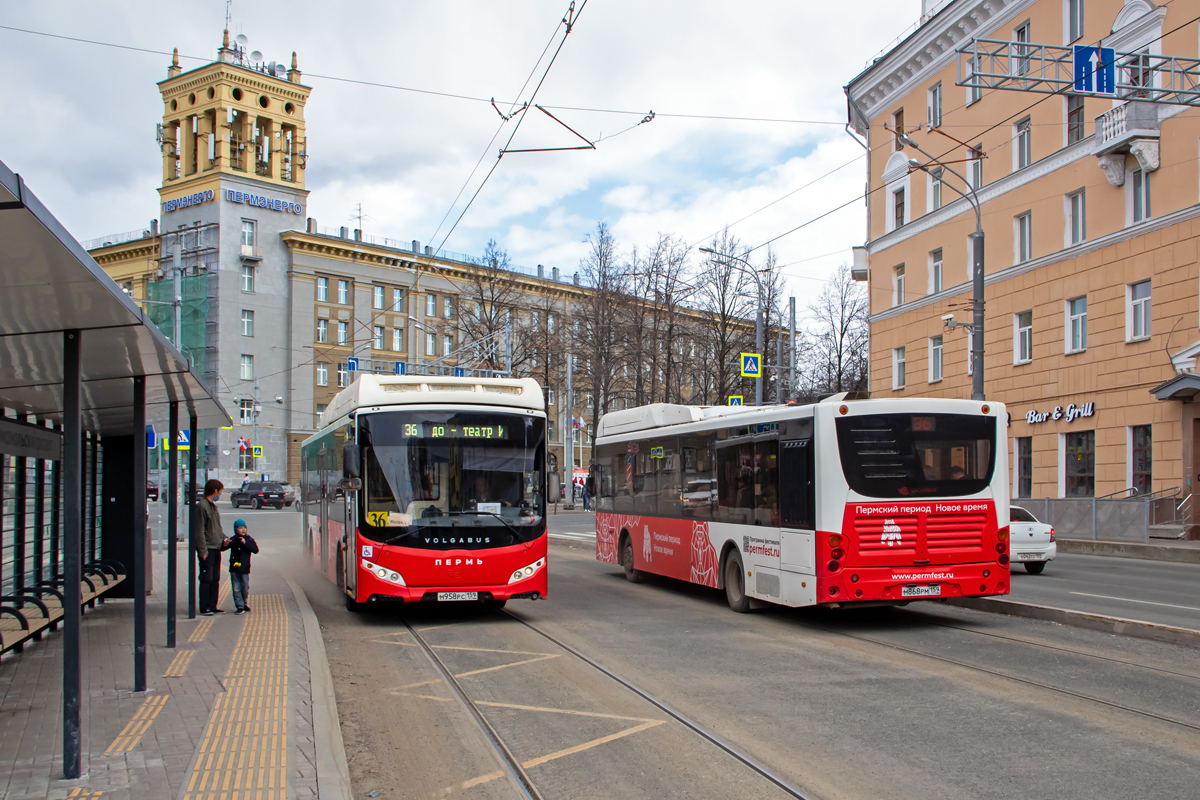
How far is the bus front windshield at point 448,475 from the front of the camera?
42.0ft

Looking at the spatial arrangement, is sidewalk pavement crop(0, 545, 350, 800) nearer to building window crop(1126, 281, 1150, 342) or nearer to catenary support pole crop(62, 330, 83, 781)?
catenary support pole crop(62, 330, 83, 781)

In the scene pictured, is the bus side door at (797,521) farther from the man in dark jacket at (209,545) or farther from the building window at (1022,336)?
the building window at (1022,336)

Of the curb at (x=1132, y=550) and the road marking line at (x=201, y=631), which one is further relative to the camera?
the curb at (x=1132, y=550)

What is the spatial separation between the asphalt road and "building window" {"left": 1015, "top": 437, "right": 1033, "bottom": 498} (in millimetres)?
21074

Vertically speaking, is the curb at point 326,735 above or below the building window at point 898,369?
below

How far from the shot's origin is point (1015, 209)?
33.1 m

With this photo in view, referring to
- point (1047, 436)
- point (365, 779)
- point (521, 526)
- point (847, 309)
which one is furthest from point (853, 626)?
point (847, 309)

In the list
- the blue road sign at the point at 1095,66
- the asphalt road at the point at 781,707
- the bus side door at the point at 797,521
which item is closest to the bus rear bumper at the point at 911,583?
the bus side door at the point at 797,521

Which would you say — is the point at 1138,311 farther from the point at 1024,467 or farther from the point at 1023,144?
the point at 1023,144

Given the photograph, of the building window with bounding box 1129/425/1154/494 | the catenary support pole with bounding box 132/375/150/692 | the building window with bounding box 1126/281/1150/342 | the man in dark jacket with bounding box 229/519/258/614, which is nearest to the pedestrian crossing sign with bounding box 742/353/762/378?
the building window with bounding box 1126/281/1150/342

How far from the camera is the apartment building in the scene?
26.9 m

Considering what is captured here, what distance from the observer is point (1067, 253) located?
3077 cm

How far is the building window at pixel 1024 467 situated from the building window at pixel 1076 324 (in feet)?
11.2

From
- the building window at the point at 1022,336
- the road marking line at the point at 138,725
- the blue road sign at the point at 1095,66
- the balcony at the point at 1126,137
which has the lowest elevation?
the road marking line at the point at 138,725
